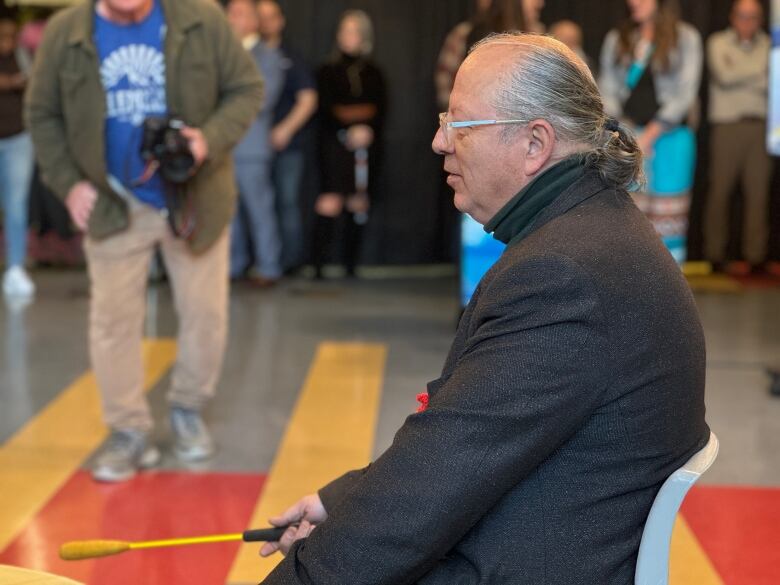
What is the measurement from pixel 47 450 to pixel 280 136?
4228mm

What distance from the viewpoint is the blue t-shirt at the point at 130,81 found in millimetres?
4059

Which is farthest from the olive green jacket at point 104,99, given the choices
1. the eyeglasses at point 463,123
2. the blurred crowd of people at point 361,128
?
the blurred crowd of people at point 361,128

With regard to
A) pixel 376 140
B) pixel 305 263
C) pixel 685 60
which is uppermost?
pixel 685 60

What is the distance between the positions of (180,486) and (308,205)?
513 cm

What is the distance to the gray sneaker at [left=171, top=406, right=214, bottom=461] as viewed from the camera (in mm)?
4465

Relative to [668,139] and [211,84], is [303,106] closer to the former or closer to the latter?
[668,139]

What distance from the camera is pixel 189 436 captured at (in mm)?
4484

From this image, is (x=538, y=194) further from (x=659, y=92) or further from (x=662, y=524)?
(x=659, y=92)

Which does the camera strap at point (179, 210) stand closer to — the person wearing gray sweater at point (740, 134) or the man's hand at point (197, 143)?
the man's hand at point (197, 143)

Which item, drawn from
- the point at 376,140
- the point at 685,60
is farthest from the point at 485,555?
the point at 376,140

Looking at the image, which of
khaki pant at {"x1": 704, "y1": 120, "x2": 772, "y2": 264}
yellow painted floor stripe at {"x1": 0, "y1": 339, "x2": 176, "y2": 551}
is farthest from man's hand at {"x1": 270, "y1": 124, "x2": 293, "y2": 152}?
khaki pant at {"x1": 704, "y1": 120, "x2": 772, "y2": 264}

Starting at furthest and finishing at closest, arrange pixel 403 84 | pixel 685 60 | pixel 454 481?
pixel 403 84 < pixel 685 60 < pixel 454 481

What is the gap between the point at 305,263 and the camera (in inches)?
360

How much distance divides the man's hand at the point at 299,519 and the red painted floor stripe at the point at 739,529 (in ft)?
5.38
